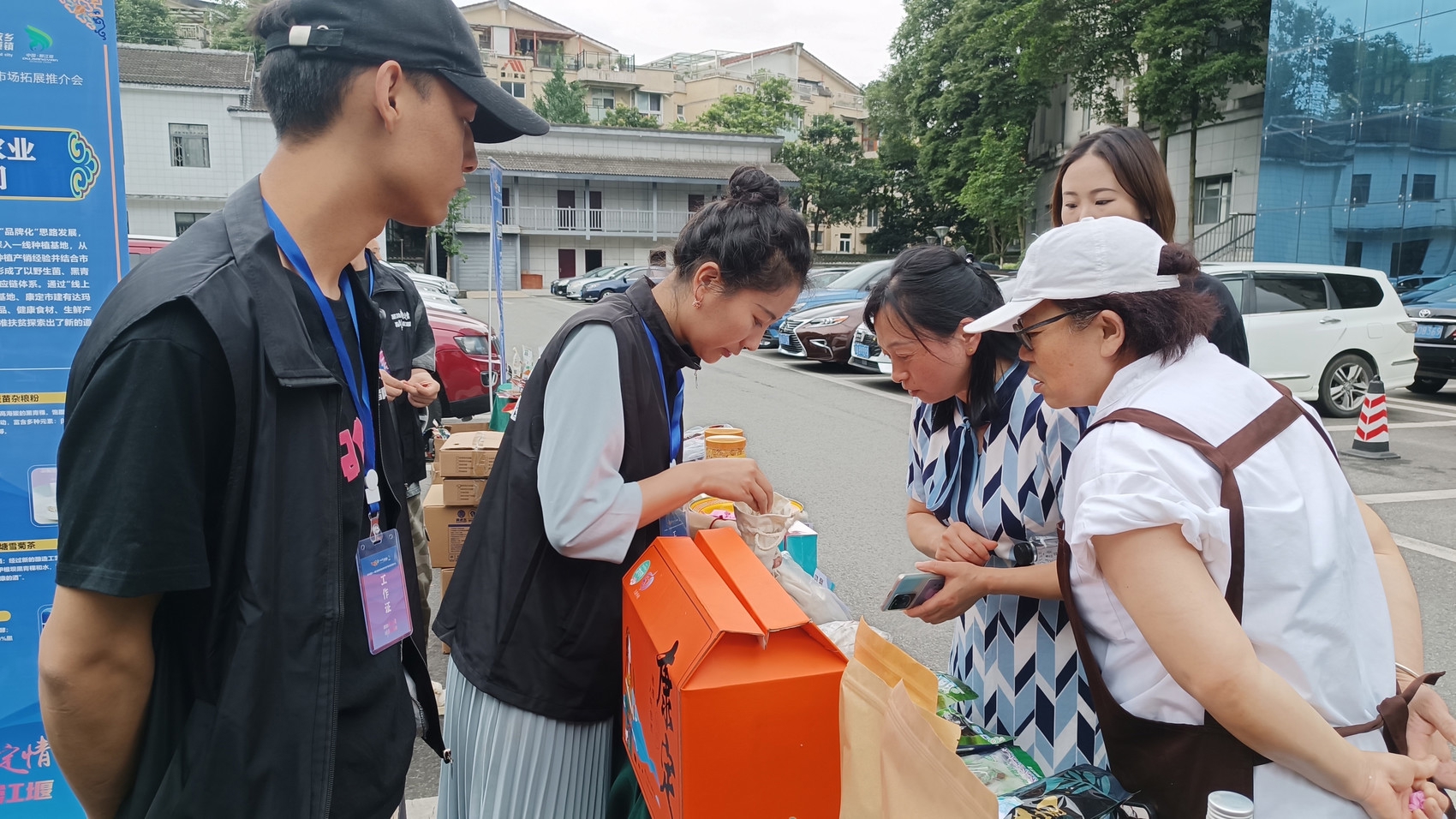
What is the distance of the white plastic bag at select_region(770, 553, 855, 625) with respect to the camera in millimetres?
1840

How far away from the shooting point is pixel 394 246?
124 feet

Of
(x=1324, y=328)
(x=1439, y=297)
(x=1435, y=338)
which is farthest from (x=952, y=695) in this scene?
(x=1439, y=297)

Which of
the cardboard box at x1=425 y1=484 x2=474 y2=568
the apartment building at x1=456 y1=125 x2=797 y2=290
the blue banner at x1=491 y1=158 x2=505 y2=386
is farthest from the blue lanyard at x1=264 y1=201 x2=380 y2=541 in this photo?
the apartment building at x1=456 y1=125 x2=797 y2=290

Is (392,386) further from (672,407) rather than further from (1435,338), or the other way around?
(1435,338)

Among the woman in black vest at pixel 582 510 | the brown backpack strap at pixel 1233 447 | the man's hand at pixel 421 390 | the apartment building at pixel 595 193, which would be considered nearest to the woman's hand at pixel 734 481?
the woman in black vest at pixel 582 510

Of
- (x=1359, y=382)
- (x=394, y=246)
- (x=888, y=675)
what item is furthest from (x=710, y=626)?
(x=394, y=246)

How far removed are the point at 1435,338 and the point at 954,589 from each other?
522 inches

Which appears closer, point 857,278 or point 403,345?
point 403,345

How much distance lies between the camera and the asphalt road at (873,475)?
457 cm

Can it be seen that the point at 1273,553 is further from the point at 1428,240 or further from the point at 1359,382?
the point at 1428,240

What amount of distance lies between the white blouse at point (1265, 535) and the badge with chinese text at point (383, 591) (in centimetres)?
105

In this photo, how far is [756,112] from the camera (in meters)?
45.9

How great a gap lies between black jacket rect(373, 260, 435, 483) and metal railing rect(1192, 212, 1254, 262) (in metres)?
24.2

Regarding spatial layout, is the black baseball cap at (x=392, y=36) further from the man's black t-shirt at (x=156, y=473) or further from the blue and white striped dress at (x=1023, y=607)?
the blue and white striped dress at (x=1023, y=607)
